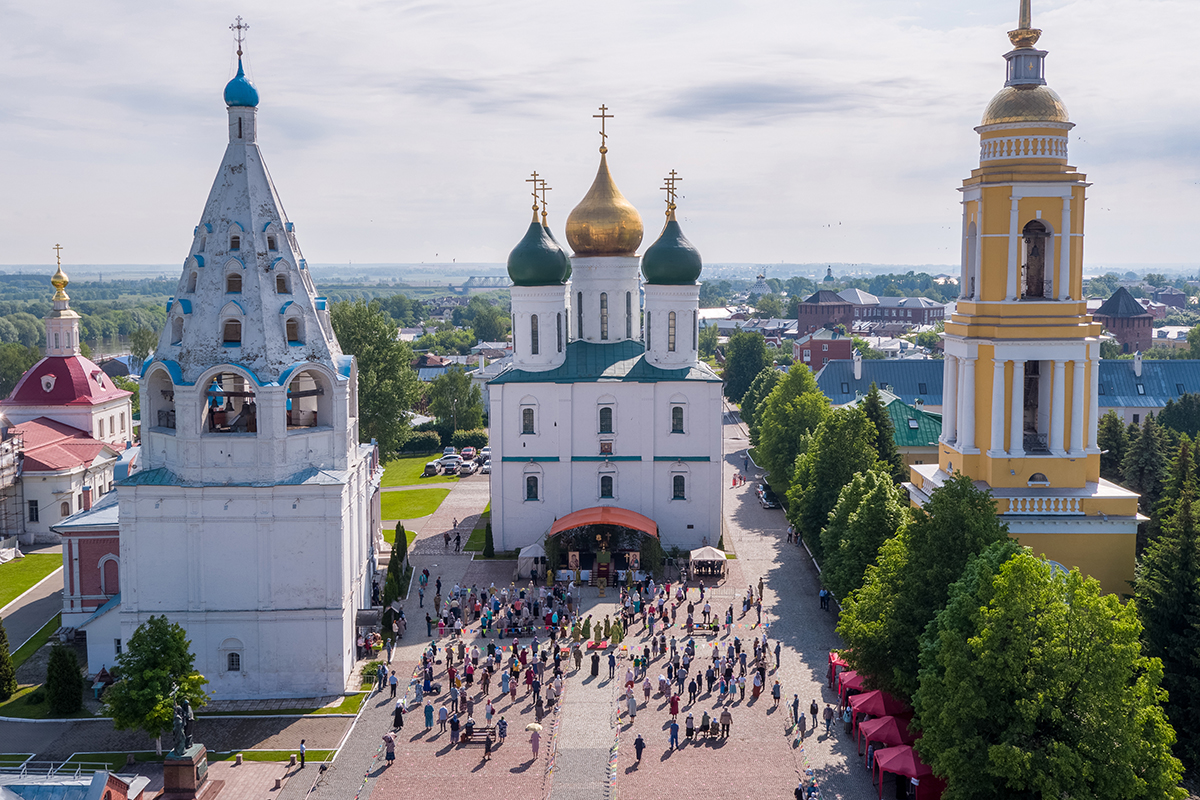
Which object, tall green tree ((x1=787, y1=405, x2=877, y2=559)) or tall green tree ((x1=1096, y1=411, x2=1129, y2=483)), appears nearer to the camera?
tall green tree ((x1=787, y1=405, x2=877, y2=559))

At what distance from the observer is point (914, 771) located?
23516 millimetres

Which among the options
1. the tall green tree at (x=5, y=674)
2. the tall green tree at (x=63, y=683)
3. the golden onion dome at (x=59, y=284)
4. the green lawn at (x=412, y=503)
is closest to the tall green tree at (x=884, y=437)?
the green lawn at (x=412, y=503)

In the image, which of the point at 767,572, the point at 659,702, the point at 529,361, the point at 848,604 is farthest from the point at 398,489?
the point at 848,604

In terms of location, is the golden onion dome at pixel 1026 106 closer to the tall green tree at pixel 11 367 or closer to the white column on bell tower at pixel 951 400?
the white column on bell tower at pixel 951 400

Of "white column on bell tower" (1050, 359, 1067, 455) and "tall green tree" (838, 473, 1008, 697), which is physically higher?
"white column on bell tower" (1050, 359, 1067, 455)

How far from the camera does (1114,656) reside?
19172 mm

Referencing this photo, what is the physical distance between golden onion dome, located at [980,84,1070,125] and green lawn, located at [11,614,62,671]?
3411 centimetres

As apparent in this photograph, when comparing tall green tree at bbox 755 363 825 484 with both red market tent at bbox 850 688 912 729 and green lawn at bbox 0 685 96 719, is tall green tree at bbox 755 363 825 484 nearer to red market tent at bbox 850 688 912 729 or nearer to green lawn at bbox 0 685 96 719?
red market tent at bbox 850 688 912 729

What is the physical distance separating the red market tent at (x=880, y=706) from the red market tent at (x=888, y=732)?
410mm

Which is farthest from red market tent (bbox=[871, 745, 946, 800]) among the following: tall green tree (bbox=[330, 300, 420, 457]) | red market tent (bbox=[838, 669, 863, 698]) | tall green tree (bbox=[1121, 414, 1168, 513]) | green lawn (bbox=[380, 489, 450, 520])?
tall green tree (bbox=[330, 300, 420, 457])

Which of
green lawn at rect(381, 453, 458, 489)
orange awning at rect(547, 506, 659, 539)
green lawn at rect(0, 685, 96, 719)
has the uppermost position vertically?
orange awning at rect(547, 506, 659, 539)

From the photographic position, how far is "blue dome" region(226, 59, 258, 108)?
32.4 m

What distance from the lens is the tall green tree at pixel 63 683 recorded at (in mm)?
29672

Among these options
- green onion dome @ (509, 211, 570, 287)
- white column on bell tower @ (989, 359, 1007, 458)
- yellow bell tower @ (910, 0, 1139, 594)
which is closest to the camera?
yellow bell tower @ (910, 0, 1139, 594)
